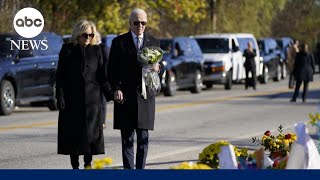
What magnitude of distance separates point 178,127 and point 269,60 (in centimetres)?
2450

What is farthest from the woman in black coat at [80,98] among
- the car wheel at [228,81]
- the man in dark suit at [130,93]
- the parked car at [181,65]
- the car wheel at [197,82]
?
the car wheel at [228,81]

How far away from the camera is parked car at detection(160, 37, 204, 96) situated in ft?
106

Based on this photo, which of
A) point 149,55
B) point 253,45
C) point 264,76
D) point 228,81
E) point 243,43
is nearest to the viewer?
point 149,55

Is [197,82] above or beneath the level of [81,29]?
beneath

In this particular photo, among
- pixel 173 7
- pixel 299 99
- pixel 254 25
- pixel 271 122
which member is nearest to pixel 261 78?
pixel 173 7

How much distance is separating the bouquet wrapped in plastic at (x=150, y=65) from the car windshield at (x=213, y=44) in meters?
27.1

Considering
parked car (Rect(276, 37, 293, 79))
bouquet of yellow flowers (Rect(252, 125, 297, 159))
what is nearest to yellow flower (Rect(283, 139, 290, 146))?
bouquet of yellow flowers (Rect(252, 125, 297, 159))

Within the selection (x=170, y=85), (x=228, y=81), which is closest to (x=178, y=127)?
(x=170, y=85)

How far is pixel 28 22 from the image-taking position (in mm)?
30812

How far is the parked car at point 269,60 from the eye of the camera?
1706 inches

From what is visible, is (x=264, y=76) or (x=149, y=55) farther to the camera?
(x=264, y=76)

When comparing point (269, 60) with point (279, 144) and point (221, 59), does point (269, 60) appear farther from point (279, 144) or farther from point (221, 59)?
point (279, 144)

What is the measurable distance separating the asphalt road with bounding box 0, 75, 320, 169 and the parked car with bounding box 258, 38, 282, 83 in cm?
1114

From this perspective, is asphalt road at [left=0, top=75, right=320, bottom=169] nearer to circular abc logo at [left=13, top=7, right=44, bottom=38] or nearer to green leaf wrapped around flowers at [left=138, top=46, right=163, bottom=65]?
green leaf wrapped around flowers at [left=138, top=46, right=163, bottom=65]
